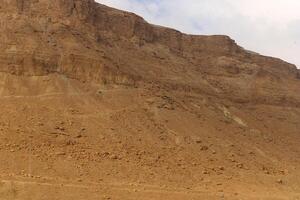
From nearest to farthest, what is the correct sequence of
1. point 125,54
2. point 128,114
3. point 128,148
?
point 128,148, point 128,114, point 125,54

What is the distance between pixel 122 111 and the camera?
43500 millimetres

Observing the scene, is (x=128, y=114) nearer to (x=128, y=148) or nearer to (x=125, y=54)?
(x=128, y=148)

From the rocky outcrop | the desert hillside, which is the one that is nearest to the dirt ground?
the desert hillside

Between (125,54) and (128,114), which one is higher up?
(125,54)

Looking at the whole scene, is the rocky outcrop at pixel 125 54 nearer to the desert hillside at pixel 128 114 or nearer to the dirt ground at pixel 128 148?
the desert hillside at pixel 128 114

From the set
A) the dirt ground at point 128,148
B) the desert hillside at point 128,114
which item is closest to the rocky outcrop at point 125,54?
the desert hillside at point 128,114

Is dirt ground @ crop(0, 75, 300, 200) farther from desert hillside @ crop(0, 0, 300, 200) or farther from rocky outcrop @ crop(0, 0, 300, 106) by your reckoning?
rocky outcrop @ crop(0, 0, 300, 106)

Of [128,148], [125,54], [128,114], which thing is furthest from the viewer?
[125,54]

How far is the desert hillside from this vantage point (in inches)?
1437

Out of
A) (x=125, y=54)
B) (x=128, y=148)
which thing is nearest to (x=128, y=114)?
(x=128, y=148)

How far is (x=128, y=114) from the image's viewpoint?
4347 cm

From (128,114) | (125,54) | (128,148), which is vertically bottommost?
(128,148)

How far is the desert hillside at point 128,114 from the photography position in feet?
120

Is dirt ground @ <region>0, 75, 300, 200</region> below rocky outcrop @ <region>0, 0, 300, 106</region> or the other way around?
below
